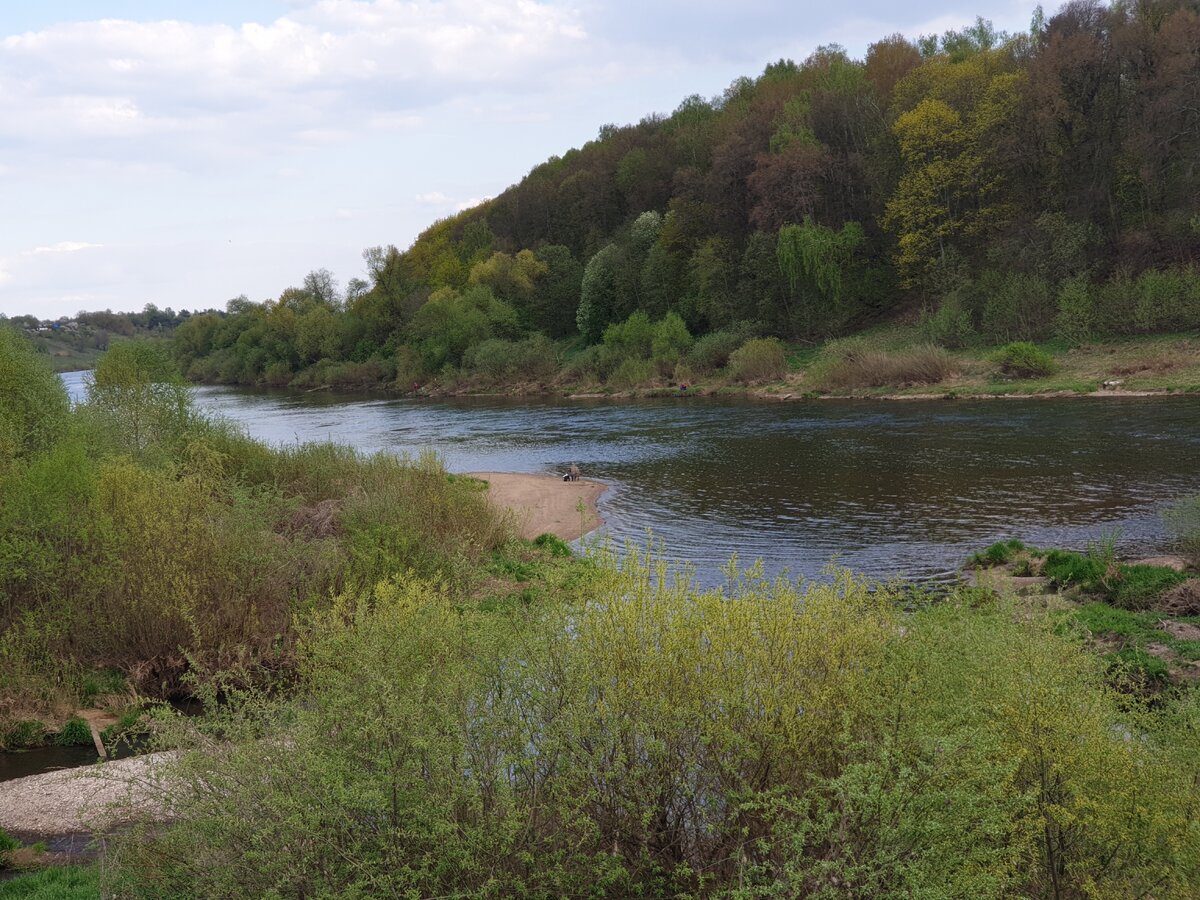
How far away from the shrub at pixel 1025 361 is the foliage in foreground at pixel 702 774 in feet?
135

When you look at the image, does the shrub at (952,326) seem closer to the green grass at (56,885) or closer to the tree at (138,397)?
the tree at (138,397)

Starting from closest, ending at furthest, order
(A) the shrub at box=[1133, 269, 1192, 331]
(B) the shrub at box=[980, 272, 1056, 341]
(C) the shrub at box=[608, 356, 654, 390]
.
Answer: (A) the shrub at box=[1133, 269, 1192, 331] < (B) the shrub at box=[980, 272, 1056, 341] < (C) the shrub at box=[608, 356, 654, 390]

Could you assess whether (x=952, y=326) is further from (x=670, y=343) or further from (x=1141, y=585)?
(x=1141, y=585)

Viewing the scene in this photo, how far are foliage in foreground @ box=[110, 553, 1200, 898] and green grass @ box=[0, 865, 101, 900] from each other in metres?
1.48

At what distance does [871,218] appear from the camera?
66.2 meters

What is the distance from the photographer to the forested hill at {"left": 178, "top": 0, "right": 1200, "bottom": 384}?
47.3 m

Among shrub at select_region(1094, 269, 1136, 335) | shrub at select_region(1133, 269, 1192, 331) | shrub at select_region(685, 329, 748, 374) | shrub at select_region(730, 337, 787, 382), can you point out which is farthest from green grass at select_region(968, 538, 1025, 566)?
shrub at select_region(685, 329, 748, 374)

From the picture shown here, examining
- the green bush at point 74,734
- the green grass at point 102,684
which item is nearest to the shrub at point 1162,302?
the green grass at point 102,684

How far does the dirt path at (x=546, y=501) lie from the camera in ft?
82.0

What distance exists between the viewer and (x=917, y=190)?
57.6 m

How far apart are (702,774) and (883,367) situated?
46508 mm

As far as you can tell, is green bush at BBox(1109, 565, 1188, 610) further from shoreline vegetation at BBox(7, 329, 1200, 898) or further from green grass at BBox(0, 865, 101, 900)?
green grass at BBox(0, 865, 101, 900)

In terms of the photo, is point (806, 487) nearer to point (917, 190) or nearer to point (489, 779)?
point (489, 779)

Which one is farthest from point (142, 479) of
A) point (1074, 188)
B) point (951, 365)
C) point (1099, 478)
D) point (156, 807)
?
point (1074, 188)
